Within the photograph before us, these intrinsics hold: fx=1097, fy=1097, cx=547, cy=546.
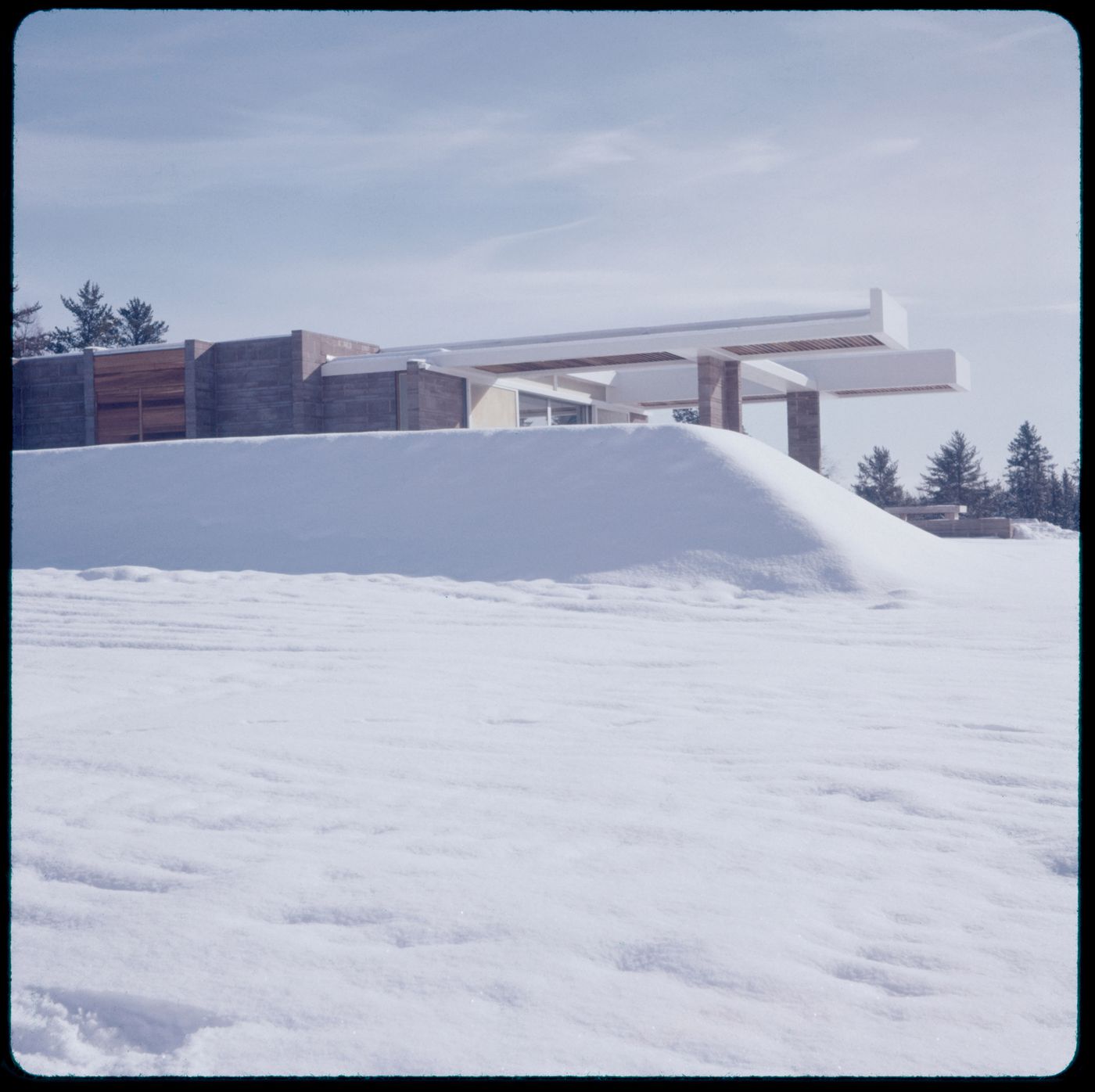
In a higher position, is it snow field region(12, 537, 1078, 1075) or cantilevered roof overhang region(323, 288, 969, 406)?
cantilevered roof overhang region(323, 288, 969, 406)

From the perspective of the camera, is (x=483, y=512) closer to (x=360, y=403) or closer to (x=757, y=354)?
(x=757, y=354)

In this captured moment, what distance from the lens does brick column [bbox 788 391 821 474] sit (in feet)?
82.3

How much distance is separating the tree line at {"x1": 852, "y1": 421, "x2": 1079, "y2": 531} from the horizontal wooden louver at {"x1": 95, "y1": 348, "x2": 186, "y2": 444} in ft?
146

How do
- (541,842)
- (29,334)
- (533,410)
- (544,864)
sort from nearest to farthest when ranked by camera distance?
(544,864) → (541,842) → (533,410) → (29,334)

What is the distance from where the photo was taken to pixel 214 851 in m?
2.84

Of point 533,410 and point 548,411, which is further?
point 548,411

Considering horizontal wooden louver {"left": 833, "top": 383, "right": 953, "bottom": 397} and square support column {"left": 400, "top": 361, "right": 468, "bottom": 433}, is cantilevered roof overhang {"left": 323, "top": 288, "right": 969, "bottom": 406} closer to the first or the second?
horizontal wooden louver {"left": 833, "top": 383, "right": 953, "bottom": 397}

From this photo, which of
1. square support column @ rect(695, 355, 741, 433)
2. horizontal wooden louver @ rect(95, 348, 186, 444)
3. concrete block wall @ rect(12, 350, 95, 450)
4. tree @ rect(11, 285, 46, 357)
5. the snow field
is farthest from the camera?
tree @ rect(11, 285, 46, 357)

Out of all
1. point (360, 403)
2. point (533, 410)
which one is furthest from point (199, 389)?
point (533, 410)

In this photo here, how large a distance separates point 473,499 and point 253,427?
11.5 meters

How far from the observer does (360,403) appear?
21.3 m

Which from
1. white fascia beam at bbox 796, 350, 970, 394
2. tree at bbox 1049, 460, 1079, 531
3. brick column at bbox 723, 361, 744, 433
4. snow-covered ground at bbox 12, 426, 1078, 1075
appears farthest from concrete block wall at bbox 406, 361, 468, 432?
tree at bbox 1049, 460, 1079, 531

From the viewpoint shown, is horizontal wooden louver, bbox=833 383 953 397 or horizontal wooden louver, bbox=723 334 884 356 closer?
horizontal wooden louver, bbox=723 334 884 356

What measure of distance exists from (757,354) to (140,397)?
1221 cm
